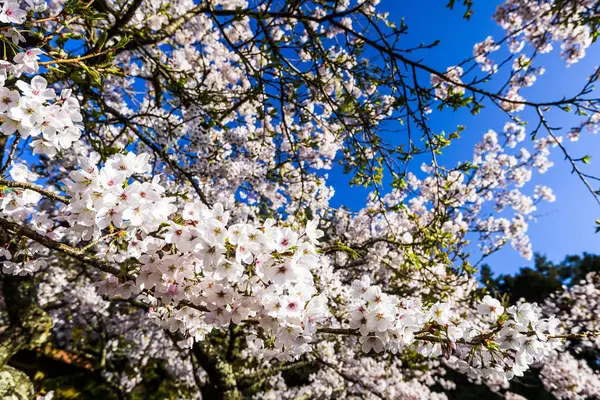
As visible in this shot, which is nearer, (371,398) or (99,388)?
(371,398)

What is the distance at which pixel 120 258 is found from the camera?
6.28 feet

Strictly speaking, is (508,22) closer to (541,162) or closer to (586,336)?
(586,336)

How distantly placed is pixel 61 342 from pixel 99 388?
8.14ft

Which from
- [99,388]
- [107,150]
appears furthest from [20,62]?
[99,388]

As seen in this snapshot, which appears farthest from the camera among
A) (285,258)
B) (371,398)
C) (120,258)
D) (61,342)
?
(61,342)

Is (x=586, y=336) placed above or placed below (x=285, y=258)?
below

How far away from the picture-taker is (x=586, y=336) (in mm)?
1772

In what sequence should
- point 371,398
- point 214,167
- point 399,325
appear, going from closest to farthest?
point 399,325
point 214,167
point 371,398

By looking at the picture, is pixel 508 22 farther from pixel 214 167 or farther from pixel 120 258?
pixel 120 258

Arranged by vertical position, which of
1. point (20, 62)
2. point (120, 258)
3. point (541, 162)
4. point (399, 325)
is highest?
point (541, 162)

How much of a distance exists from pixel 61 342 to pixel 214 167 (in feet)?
37.7

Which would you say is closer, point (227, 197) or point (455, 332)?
point (455, 332)

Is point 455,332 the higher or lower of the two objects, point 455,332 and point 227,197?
the lower

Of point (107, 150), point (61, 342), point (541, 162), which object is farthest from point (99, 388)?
point (541, 162)
